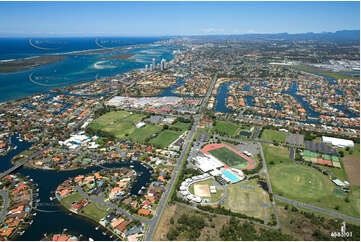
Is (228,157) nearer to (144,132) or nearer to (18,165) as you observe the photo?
(144,132)

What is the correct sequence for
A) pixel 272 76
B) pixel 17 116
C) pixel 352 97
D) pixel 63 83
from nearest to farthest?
1. pixel 17 116
2. pixel 352 97
3. pixel 63 83
4. pixel 272 76

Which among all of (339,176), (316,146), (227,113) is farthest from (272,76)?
(339,176)

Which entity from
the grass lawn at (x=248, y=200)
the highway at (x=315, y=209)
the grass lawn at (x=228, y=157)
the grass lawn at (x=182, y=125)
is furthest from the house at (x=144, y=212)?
the grass lawn at (x=182, y=125)

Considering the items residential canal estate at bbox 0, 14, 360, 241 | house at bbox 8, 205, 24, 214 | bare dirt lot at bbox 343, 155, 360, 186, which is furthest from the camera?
bare dirt lot at bbox 343, 155, 360, 186

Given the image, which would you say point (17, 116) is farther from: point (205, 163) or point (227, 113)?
point (227, 113)

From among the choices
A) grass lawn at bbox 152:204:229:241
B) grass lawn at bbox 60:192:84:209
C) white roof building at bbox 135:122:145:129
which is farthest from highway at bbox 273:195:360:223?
white roof building at bbox 135:122:145:129

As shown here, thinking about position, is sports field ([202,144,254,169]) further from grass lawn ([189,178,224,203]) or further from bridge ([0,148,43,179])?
bridge ([0,148,43,179])

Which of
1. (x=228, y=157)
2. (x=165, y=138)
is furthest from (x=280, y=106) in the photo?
(x=165, y=138)
